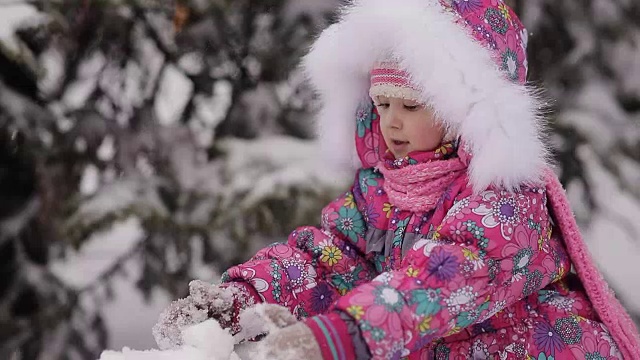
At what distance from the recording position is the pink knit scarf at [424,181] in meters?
0.97

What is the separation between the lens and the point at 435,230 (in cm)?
91

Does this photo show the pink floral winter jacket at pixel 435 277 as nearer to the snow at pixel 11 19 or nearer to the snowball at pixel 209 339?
the snowball at pixel 209 339

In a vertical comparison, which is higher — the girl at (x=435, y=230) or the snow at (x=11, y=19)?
the snow at (x=11, y=19)

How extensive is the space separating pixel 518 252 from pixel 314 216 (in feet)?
2.95

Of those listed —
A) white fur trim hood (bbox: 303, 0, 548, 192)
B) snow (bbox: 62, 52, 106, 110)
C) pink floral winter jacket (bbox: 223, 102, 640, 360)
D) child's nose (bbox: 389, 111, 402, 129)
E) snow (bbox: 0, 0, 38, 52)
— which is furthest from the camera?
snow (bbox: 62, 52, 106, 110)

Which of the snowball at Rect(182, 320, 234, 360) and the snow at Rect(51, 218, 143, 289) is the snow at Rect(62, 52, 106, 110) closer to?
the snow at Rect(51, 218, 143, 289)

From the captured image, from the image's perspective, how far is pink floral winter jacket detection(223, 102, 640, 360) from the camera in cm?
75

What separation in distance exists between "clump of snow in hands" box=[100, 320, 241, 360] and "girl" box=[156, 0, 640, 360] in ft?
0.22

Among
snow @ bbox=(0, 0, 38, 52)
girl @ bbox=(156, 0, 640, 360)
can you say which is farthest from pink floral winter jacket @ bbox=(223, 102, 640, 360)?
snow @ bbox=(0, 0, 38, 52)

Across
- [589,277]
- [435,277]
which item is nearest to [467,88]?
[435,277]

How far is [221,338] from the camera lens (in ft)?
2.72

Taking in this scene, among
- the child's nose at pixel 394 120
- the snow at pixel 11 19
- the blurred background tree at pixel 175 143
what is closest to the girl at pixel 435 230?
the child's nose at pixel 394 120

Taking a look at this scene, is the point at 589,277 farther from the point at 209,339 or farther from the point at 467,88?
the point at 209,339

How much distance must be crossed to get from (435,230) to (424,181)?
0.10 m
